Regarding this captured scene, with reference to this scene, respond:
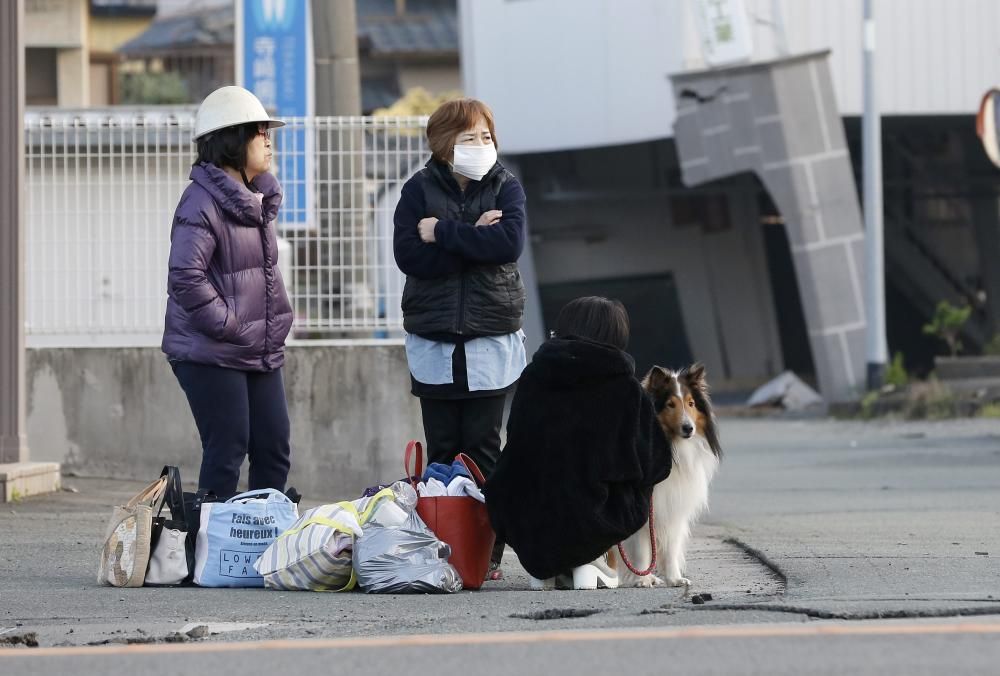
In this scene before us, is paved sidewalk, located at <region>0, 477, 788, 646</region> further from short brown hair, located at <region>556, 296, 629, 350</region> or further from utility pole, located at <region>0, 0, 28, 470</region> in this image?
utility pole, located at <region>0, 0, 28, 470</region>

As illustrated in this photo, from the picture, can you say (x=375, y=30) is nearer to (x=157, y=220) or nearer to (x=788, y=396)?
(x=788, y=396)

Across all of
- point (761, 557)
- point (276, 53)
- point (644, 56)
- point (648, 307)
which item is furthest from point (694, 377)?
point (648, 307)

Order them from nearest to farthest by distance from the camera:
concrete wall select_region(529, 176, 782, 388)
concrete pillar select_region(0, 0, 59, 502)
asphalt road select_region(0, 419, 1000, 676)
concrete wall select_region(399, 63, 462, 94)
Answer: asphalt road select_region(0, 419, 1000, 676)
concrete pillar select_region(0, 0, 59, 502)
concrete wall select_region(529, 176, 782, 388)
concrete wall select_region(399, 63, 462, 94)

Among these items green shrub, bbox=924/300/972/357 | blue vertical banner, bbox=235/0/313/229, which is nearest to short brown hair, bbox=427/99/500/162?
blue vertical banner, bbox=235/0/313/229

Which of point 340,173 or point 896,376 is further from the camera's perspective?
point 896,376

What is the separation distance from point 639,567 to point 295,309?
479 cm

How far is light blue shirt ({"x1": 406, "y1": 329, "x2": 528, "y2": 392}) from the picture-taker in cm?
756

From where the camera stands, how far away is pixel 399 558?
689 centimetres

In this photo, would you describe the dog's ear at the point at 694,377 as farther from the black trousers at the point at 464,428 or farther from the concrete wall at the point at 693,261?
the concrete wall at the point at 693,261

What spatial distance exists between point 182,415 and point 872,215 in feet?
47.3

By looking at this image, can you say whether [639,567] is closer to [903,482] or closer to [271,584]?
[271,584]

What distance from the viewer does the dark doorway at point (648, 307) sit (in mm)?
33875

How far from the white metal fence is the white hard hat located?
3.58 metres

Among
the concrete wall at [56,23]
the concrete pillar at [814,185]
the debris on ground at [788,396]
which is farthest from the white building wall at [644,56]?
the concrete wall at [56,23]
